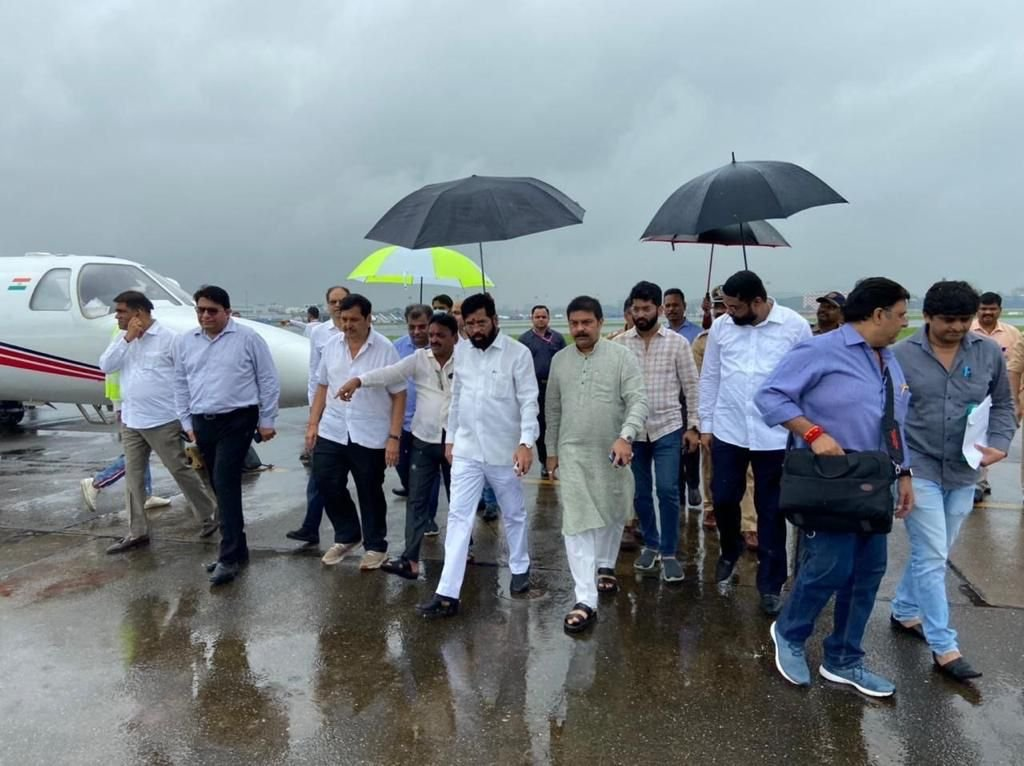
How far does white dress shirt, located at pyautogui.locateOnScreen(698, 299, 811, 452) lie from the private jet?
5667mm

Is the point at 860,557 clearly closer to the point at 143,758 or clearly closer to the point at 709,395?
the point at 709,395

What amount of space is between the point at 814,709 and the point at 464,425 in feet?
6.98

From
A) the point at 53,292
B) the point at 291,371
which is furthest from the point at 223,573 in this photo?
the point at 53,292

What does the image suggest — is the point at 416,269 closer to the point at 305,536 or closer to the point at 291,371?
the point at 291,371

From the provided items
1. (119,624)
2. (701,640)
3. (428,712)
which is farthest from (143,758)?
(701,640)

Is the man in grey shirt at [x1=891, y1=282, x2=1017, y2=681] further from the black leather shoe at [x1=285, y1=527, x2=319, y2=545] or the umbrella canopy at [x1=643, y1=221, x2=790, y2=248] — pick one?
the black leather shoe at [x1=285, y1=527, x2=319, y2=545]

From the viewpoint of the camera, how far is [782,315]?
403 cm

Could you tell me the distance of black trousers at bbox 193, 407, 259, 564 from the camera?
4.70m

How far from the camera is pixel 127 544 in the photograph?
5301mm

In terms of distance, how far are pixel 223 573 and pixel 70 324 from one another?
5.79 metres

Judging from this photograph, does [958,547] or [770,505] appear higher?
[770,505]

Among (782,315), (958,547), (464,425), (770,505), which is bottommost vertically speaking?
(958,547)

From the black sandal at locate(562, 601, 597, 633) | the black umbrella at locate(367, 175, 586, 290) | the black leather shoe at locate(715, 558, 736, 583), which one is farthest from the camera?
the black leather shoe at locate(715, 558, 736, 583)

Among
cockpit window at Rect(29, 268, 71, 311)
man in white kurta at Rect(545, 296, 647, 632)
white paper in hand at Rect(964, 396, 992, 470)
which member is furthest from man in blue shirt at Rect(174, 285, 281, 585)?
cockpit window at Rect(29, 268, 71, 311)
